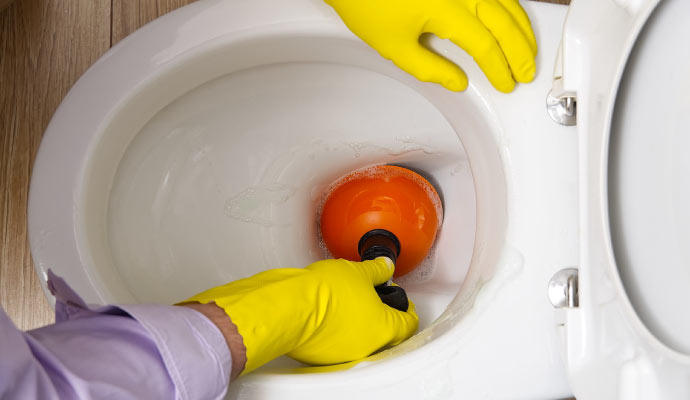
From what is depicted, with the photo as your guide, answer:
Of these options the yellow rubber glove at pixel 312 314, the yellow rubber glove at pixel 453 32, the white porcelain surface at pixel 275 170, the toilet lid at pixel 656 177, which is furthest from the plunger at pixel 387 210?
the toilet lid at pixel 656 177

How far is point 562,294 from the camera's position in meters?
0.53

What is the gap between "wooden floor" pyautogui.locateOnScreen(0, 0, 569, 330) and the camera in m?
0.85

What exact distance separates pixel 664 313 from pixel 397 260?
Answer: 0.50 metres

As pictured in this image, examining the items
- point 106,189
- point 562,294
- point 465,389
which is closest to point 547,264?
point 562,294

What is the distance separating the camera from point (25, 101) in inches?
33.8

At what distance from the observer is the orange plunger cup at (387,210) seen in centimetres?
91

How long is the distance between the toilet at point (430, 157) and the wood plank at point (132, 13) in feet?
1.03

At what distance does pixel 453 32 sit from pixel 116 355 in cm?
42

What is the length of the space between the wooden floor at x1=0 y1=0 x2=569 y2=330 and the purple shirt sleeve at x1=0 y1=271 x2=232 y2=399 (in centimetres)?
43

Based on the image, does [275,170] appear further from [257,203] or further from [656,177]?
[656,177]

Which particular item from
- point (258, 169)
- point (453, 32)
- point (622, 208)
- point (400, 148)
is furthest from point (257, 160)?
point (622, 208)

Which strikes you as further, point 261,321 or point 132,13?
point 132,13

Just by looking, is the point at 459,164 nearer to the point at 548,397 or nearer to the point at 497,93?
the point at 497,93

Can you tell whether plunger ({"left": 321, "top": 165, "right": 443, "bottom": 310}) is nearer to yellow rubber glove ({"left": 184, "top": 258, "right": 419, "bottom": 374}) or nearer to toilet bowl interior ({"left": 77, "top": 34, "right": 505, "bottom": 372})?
toilet bowl interior ({"left": 77, "top": 34, "right": 505, "bottom": 372})
